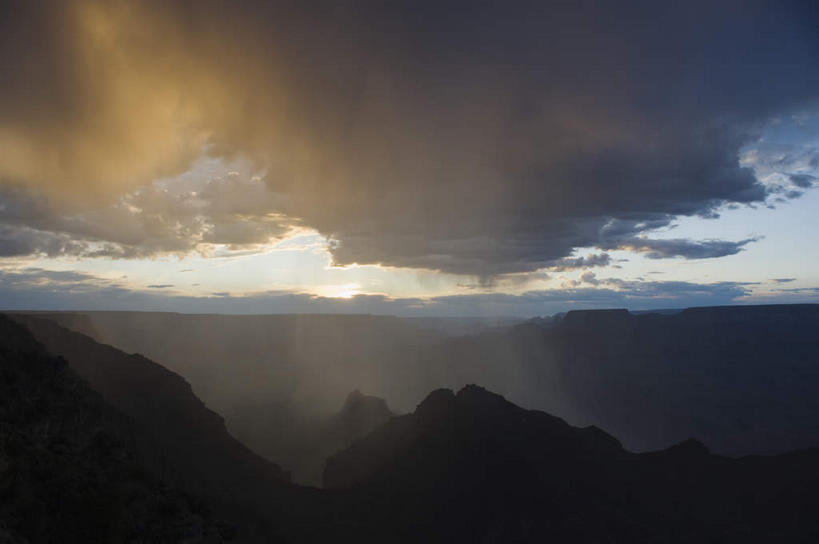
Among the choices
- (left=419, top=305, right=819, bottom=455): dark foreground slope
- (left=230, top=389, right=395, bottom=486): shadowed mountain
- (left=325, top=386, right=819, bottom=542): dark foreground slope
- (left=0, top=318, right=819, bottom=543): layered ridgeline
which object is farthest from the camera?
(left=419, top=305, right=819, bottom=455): dark foreground slope

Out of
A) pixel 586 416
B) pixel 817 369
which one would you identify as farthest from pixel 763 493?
pixel 817 369

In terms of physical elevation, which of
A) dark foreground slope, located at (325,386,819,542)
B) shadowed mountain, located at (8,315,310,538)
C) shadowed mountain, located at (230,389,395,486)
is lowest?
shadowed mountain, located at (230,389,395,486)

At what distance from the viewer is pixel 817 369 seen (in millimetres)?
130500

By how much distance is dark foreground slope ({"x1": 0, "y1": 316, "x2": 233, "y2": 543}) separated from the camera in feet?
58.0

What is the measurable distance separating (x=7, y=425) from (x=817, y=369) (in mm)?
168175

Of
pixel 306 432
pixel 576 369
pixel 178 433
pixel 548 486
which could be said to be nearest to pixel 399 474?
pixel 548 486

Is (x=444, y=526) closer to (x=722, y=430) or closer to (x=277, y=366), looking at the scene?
(x=722, y=430)

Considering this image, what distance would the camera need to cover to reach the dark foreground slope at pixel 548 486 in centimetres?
4225

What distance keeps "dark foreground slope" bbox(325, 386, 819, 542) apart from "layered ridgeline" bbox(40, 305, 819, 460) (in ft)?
143

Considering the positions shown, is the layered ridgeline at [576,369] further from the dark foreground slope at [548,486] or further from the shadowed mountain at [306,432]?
the dark foreground slope at [548,486]

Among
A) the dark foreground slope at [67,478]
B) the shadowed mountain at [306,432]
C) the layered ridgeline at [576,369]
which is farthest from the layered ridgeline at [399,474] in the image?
the layered ridgeline at [576,369]

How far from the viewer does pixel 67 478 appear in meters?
19.2

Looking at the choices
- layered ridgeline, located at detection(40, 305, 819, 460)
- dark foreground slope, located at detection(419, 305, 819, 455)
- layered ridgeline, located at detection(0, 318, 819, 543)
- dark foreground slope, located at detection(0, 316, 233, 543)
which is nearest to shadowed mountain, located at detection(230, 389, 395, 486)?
layered ridgeline, located at detection(40, 305, 819, 460)

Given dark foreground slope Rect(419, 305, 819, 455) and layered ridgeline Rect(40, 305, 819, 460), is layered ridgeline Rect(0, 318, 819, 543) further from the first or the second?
dark foreground slope Rect(419, 305, 819, 455)
